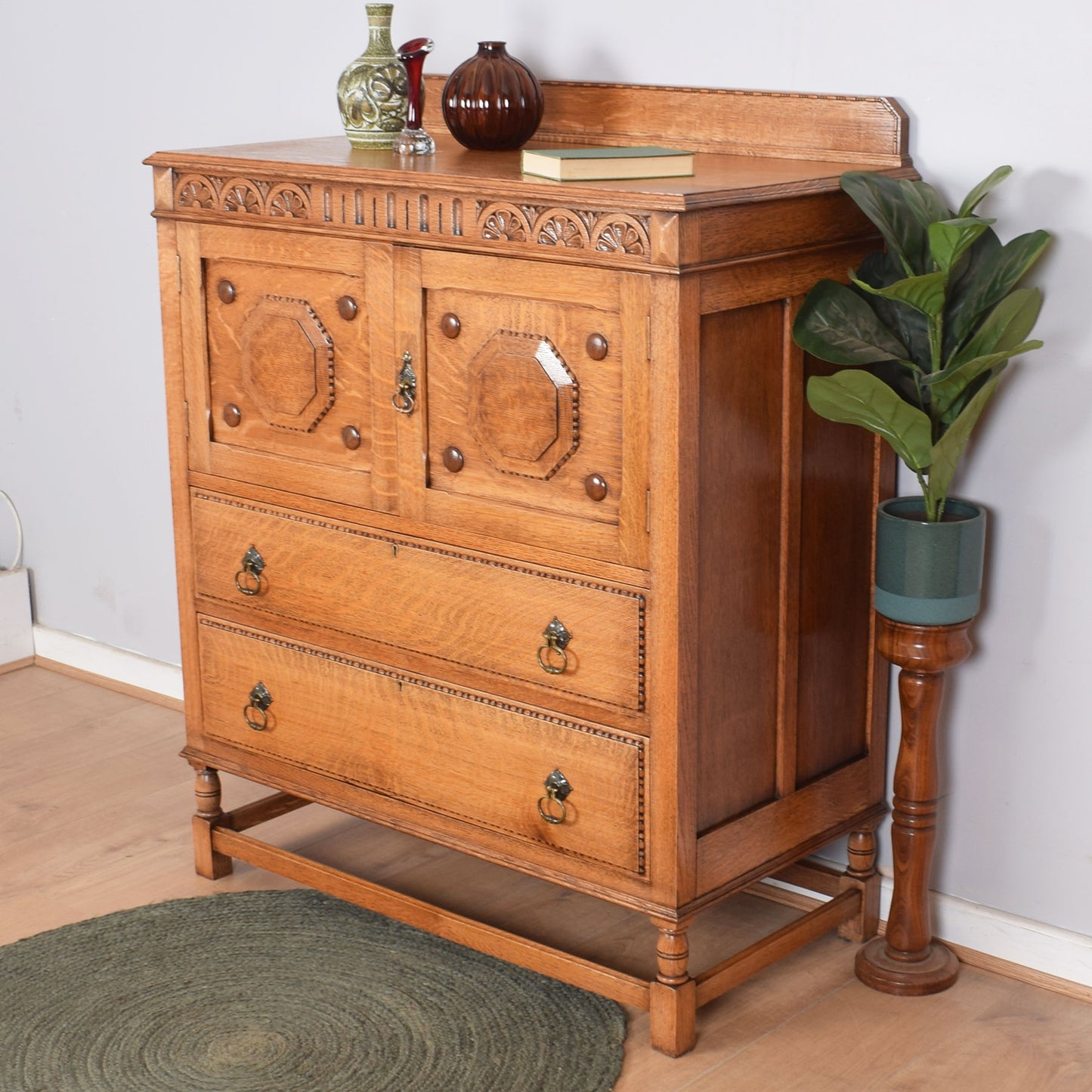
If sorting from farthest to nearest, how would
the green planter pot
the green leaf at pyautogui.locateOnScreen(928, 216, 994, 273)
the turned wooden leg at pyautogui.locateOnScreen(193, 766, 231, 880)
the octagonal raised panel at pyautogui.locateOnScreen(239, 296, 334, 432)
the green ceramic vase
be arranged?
the turned wooden leg at pyautogui.locateOnScreen(193, 766, 231, 880), the green ceramic vase, the octagonal raised panel at pyautogui.locateOnScreen(239, 296, 334, 432), the green planter pot, the green leaf at pyautogui.locateOnScreen(928, 216, 994, 273)

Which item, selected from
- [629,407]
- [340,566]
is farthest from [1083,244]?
[340,566]

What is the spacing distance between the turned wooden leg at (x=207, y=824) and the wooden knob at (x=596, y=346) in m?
1.13

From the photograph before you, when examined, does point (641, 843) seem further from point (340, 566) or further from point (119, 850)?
point (119, 850)

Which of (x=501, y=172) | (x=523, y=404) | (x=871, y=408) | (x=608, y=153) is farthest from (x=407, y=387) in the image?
(x=871, y=408)

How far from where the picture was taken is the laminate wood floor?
7.20 feet

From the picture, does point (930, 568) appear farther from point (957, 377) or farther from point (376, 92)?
point (376, 92)

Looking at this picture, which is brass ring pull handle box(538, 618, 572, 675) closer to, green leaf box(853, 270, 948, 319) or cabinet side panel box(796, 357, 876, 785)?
cabinet side panel box(796, 357, 876, 785)

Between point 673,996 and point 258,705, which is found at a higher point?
point 258,705

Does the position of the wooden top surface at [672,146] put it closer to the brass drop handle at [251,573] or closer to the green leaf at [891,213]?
the green leaf at [891,213]

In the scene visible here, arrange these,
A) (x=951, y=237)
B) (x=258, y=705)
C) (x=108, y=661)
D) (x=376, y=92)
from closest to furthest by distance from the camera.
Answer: (x=951, y=237)
(x=376, y=92)
(x=258, y=705)
(x=108, y=661)

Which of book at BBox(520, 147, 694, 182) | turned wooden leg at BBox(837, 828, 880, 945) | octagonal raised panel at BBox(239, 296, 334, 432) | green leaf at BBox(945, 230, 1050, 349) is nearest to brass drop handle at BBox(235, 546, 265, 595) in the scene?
octagonal raised panel at BBox(239, 296, 334, 432)

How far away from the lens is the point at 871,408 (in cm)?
204

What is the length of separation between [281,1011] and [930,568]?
1138 millimetres

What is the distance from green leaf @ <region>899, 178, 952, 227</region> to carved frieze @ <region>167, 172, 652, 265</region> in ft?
1.19
